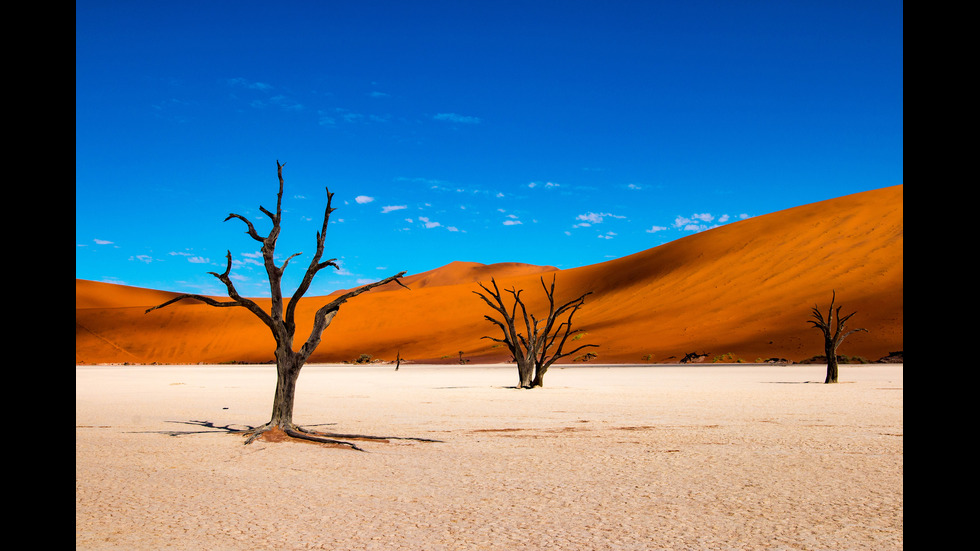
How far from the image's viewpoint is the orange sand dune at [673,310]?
172 ft

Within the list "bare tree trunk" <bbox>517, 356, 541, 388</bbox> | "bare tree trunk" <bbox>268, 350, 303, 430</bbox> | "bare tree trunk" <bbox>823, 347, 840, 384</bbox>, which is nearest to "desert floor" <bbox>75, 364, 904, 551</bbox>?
"bare tree trunk" <bbox>268, 350, 303, 430</bbox>

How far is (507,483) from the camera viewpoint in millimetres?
7012

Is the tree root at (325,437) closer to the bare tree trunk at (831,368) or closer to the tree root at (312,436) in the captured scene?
the tree root at (312,436)

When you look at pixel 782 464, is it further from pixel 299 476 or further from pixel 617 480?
pixel 299 476

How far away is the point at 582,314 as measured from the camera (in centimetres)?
7769

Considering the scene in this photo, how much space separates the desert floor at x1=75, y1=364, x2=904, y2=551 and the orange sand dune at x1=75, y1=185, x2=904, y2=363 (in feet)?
127

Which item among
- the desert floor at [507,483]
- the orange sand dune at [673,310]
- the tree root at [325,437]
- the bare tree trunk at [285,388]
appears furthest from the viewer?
the orange sand dune at [673,310]

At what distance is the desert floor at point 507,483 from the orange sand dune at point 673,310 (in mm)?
38625

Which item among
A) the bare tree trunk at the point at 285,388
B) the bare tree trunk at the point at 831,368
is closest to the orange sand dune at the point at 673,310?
the bare tree trunk at the point at 831,368

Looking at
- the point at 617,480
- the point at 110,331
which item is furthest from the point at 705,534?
the point at 110,331

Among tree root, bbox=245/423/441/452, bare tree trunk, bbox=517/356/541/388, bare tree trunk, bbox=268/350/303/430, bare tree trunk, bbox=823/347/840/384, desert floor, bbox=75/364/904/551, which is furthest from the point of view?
bare tree trunk, bbox=823/347/840/384

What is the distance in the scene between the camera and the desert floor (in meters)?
5.04

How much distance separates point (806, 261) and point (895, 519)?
6759cm

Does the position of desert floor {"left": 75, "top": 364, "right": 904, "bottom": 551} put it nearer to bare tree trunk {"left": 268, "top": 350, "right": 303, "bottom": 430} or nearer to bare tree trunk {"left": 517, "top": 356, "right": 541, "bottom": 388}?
bare tree trunk {"left": 268, "top": 350, "right": 303, "bottom": 430}
